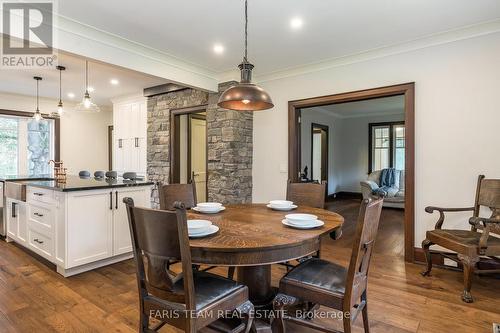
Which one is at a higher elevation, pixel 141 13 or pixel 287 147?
pixel 141 13

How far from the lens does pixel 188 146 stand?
18.5 ft

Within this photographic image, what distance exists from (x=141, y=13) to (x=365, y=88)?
2.66 meters

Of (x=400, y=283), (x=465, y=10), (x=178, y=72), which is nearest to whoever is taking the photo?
(x=465, y=10)

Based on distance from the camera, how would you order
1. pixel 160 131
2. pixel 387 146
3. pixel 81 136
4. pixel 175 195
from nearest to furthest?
pixel 175 195 → pixel 160 131 → pixel 81 136 → pixel 387 146

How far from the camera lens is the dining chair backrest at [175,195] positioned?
260 centimetres

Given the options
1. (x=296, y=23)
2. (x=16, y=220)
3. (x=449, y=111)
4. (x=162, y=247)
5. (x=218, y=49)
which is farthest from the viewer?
(x=16, y=220)

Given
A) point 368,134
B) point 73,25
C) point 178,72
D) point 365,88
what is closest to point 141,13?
point 73,25

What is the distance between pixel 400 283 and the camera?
109 inches

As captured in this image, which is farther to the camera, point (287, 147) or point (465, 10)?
point (287, 147)

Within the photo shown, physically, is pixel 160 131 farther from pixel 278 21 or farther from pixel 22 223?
pixel 278 21

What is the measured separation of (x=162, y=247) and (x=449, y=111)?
3.23m

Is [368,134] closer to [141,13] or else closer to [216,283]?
[141,13]

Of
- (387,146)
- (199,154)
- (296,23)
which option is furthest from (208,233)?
(387,146)

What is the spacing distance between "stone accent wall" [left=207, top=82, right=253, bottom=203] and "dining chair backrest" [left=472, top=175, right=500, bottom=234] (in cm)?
287
